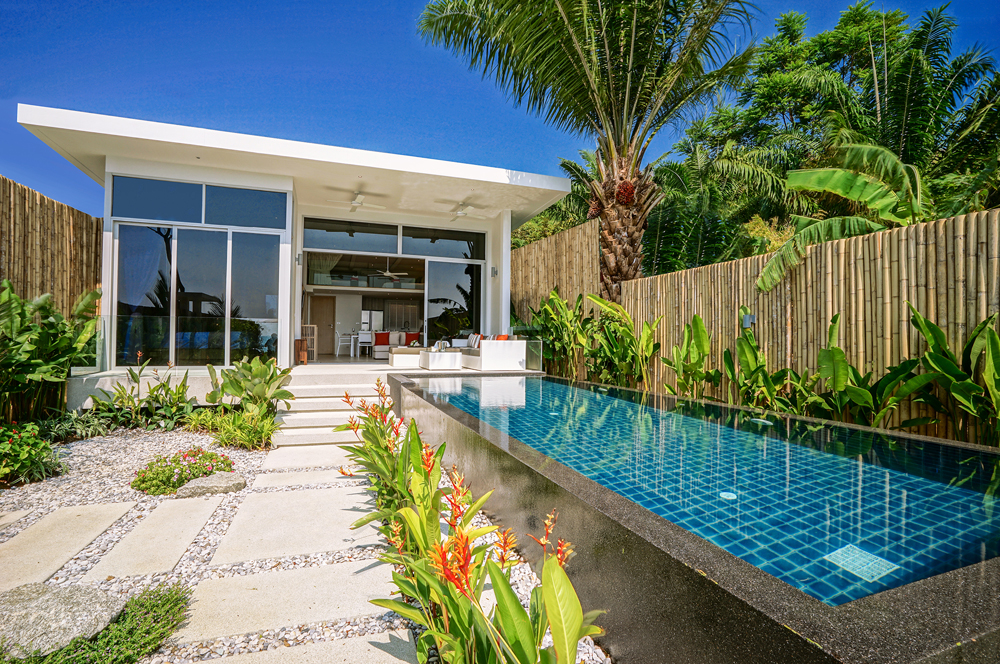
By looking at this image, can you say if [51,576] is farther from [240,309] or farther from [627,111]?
[627,111]

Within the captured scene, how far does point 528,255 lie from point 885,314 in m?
7.76

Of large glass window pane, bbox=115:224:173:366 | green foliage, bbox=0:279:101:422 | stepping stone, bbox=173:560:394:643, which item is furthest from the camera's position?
large glass window pane, bbox=115:224:173:366

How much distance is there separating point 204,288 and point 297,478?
15.6ft

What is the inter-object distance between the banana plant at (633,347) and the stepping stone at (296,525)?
433 cm

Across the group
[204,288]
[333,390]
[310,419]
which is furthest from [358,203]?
[310,419]

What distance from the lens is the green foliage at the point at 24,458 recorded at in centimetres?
389

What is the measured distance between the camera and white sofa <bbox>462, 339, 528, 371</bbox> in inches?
335

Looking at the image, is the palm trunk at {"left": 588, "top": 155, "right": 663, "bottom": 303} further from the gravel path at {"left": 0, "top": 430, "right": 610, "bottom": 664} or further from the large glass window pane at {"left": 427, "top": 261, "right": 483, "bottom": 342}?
the gravel path at {"left": 0, "top": 430, "right": 610, "bottom": 664}

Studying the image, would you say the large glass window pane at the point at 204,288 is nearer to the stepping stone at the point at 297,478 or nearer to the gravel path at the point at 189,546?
the gravel path at the point at 189,546

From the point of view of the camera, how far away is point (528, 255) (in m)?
11.2

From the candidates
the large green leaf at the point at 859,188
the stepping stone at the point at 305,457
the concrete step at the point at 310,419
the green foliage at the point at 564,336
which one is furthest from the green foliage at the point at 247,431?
the large green leaf at the point at 859,188

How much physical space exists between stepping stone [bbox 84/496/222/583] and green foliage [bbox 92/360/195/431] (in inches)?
111

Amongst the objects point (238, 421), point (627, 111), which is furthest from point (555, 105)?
point (238, 421)

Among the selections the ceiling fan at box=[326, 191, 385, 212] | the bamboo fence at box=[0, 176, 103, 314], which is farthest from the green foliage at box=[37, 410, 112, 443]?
the ceiling fan at box=[326, 191, 385, 212]
